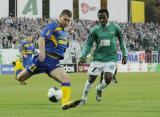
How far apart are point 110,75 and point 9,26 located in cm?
2984

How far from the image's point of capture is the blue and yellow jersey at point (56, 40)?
46.1 feet

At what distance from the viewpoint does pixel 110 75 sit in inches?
660

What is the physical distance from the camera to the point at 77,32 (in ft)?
170

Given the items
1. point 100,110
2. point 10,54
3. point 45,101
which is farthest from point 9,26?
point 100,110

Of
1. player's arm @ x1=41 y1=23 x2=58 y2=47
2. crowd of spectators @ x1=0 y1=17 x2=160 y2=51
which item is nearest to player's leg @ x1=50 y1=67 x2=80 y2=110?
player's arm @ x1=41 y1=23 x2=58 y2=47

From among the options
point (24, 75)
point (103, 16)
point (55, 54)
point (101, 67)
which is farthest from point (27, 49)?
point (55, 54)

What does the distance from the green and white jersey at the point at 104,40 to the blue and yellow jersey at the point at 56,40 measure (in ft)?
7.99

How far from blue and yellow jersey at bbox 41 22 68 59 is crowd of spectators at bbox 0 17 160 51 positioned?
30.9 metres

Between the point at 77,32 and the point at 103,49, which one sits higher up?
the point at 77,32

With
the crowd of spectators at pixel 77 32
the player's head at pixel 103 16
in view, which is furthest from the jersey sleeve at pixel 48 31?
the crowd of spectators at pixel 77 32

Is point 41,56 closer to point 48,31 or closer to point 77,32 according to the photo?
point 48,31

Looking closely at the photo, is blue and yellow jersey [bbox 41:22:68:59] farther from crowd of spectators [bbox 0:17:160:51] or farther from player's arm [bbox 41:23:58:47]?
crowd of spectators [bbox 0:17:160:51]

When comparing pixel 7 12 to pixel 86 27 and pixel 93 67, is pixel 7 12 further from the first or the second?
pixel 93 67

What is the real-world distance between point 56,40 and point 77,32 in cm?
3769
